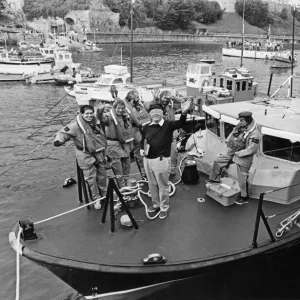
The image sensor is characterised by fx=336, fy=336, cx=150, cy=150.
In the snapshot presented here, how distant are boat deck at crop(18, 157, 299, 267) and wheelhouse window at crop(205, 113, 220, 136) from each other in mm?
1754

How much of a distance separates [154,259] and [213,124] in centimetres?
393

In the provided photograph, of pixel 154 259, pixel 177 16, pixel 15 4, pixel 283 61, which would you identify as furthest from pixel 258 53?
pixel 15 4

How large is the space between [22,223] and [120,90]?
64.1ft

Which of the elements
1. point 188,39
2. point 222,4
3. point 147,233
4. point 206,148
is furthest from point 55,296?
point 222,4

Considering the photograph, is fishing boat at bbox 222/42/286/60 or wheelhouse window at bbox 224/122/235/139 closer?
wheelhouse window at bbox 224/122/235/139

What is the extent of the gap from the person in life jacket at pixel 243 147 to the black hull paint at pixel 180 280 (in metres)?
1.35

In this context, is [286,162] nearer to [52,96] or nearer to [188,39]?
[52,96]

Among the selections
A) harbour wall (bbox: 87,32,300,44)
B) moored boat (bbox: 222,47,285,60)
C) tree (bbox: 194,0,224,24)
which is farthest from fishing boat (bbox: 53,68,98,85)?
tree (bbox: 194,0,224,24)

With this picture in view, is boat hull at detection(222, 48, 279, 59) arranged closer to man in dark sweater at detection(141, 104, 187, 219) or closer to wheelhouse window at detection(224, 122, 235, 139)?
wheelhouse window at detection(224, 122, 235, 139)

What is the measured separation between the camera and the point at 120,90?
24172 millimetres

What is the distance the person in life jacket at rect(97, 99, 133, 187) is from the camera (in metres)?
6.41

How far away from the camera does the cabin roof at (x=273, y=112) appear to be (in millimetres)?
6473

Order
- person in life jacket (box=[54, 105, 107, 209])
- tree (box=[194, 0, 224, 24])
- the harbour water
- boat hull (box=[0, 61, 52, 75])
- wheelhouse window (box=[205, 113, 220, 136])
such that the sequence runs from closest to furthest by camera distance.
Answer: person in life jacket (box=[54, 105, 107, 209])
the harbour water
wheelhouse window (box=[205, 113, 220, 136])
boat hull (box=[0, 61, 52, 75])
tree (box=[194, 0, 224, 24])

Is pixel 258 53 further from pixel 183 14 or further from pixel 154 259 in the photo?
pixel 154 259
